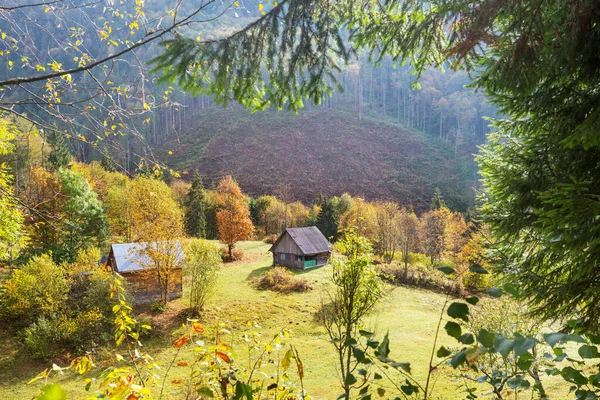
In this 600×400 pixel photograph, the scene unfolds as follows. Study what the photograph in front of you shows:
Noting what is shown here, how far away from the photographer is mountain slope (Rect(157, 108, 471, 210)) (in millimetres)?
64062

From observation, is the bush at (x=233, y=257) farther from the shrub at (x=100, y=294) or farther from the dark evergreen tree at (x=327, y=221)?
the shrub at (x=100, y=294)

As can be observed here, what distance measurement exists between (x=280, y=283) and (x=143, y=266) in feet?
27.4

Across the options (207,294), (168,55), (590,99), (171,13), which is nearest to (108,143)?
(168,55)

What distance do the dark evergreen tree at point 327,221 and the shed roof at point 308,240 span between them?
333 inches

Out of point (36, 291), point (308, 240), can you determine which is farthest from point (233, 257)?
point (36, 291)

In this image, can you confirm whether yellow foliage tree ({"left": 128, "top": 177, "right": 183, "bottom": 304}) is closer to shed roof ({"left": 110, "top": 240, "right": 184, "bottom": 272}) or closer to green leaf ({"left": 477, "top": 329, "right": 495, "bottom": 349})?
shed roof ({"left": 110, "top": 240, "right": 184, "bottom": 272})

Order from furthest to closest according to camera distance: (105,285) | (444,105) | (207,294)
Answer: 1. (444,105)
2. (207,294)
3. (105,285)

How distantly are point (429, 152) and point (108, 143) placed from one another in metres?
80.6

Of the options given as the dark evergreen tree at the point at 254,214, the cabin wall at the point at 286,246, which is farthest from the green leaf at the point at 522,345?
the dark evergreen tree at the point at 254,214

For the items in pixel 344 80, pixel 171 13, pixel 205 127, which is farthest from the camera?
pixel 344 80

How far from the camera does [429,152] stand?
76.6 metres

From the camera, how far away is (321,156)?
243 feet

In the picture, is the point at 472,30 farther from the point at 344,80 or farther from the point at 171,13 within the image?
the point at 344,80

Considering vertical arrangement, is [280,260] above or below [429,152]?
below
